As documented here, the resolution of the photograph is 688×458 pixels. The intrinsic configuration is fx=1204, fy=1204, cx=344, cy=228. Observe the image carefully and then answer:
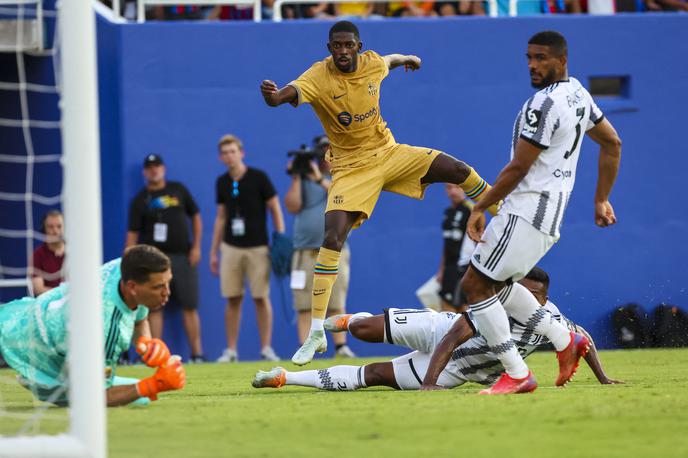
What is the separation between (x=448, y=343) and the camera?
7570 mm

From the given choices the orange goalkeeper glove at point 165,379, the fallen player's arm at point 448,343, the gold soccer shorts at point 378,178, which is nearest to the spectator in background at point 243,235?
the gold soccer shorts at point 378,178

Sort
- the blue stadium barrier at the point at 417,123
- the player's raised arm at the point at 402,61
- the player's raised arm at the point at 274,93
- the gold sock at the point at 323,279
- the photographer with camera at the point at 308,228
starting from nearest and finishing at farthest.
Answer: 1. the player's raised arm at the point at 274,93
2. the gold sock at the point at 323,279
3. the player's raised arm at the point at 402,61
4. the photographer with camera at the point at 308,228
5. the blue stadium barrier at the point at 417,123

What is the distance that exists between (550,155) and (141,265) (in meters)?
2.57

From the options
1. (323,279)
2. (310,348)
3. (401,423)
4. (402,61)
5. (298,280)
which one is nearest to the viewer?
(401,423)

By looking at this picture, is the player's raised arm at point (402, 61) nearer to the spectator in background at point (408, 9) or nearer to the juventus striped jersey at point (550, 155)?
the juventus striped jersey at point (550, 155)

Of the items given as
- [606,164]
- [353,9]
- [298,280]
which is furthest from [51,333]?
[353,9]

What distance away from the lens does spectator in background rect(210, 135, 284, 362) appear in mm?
14000

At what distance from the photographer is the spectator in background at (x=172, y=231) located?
14156 millimetres

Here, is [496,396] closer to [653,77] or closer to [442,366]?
[442,366]

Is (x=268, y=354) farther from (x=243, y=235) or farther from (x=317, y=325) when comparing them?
(x=317, y=325)

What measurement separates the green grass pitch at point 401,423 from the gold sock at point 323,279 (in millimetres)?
976

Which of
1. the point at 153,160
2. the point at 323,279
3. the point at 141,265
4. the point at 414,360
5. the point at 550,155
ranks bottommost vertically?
the point at 414,360

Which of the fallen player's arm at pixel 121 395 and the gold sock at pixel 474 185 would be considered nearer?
the fallen player's arm at pixel 121 395

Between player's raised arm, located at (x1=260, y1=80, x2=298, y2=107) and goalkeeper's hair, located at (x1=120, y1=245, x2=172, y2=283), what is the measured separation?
2407mm
